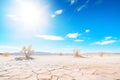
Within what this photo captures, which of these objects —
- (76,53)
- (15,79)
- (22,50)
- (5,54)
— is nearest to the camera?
(15,79)

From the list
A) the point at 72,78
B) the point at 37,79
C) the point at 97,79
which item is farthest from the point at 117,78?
the point at 37,79

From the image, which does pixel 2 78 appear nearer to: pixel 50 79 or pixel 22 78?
pixel 22 78

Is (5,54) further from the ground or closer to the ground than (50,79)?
further from the ground

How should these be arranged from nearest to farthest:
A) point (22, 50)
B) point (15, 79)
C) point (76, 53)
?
point (15, 79)
point (22, 50)
point (76, 53)

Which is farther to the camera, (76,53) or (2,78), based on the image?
(76,53)

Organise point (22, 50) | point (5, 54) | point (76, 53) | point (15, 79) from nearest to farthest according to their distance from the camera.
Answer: point (15, 79) < point (22, 50) < point (76, 53) < point (5, 54)

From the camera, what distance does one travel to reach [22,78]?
5.05 m

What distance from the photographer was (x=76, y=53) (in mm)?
22844

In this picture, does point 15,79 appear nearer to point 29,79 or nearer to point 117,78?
point 29,79

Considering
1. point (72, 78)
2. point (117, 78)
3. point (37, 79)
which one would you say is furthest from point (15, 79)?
point (117, 78)

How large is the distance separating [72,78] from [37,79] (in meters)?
1.28

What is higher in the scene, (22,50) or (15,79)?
(22,50)

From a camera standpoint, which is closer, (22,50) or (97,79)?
(97,79)

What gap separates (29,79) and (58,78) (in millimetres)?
1036
